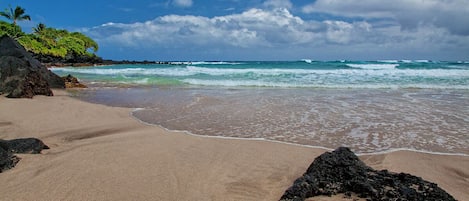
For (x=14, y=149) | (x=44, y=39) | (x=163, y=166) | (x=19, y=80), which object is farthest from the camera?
(x=44, y=39)

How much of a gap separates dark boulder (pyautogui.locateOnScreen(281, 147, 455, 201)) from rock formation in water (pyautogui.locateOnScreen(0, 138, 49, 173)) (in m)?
2.84

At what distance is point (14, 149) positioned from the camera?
382cm

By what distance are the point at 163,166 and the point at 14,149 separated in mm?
1792

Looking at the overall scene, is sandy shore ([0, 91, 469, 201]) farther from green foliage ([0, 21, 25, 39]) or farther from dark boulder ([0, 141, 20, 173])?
green foliage ([0, 21, 25, 39])

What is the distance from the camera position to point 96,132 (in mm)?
5520

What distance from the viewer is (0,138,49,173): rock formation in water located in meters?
3.38

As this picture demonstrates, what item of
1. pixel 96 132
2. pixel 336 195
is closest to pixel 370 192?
pixel 336 195

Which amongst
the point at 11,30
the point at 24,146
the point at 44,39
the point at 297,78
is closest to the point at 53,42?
the point at 44,39

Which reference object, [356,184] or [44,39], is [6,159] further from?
[44,39]

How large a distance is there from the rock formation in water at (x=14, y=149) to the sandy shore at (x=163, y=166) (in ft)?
0.27

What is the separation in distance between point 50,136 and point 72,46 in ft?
187

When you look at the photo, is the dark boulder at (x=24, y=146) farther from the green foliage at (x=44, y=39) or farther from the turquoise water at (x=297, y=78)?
the green foliage at (x=44, y=39)

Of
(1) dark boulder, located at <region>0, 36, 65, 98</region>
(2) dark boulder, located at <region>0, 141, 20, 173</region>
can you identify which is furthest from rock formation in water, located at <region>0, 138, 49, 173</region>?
(1) dark boulder, located at <region>0, 36, 65, 98</region>

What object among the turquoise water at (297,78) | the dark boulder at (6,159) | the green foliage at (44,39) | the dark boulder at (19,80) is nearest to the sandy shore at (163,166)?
the dark boulder at (6,159)
